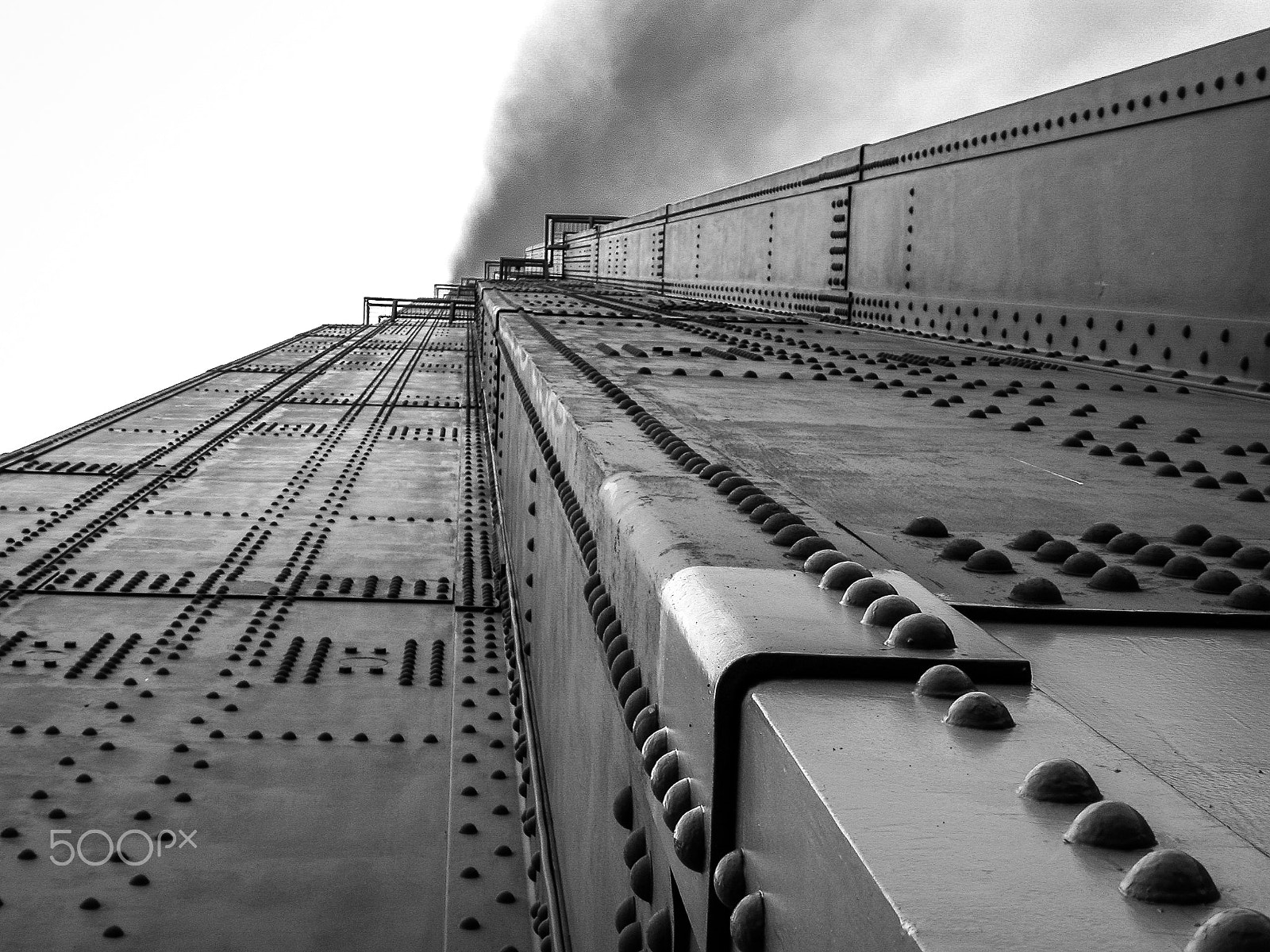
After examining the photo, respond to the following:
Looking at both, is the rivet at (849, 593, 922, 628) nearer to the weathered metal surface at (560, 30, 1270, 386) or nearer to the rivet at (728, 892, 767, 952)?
the rivet at (728, 892, 767, 952)

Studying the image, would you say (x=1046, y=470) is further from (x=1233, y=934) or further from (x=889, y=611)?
(x=1233, y=934)

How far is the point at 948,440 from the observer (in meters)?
4.21

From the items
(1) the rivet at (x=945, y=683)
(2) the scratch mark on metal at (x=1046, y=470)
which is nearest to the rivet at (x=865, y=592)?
(1) the rivet at (x=945, y=683)

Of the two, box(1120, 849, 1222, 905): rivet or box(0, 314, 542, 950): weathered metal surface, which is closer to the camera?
box(1120, 849, 1222, 905): rivet

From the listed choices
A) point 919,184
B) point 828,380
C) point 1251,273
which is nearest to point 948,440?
point 828,380

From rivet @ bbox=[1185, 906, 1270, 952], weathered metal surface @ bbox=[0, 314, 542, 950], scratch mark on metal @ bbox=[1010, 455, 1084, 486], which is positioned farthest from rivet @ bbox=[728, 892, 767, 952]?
weathered metal surface @ bbox=[0, 314, 542, 950]

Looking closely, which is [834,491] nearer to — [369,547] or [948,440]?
[948,440]

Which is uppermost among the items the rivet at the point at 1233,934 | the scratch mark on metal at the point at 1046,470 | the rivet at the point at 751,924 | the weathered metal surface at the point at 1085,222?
the weathered metal surface at the point at 1085,222

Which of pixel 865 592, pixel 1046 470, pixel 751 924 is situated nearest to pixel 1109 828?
pixel 751 924

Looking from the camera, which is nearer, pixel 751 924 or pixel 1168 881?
pixel 1168 881

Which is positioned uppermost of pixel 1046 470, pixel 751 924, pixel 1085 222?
pixel 1085 222

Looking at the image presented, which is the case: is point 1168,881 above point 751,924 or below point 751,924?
above

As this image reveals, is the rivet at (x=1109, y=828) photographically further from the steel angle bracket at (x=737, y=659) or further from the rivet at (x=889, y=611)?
the rivet at (x=889, y=611)

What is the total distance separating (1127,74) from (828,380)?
2.87 m
